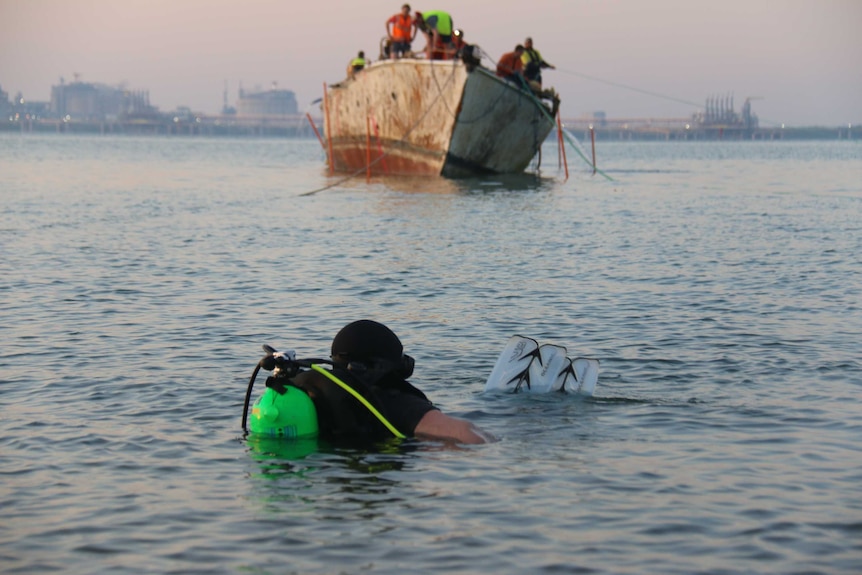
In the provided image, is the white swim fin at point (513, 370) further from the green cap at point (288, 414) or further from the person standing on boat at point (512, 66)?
the person standing on boat at point (512, 66)

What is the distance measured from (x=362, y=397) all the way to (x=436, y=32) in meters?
32.2

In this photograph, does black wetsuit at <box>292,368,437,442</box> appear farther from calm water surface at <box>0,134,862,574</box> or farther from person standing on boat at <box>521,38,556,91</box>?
person standing on boat at <box>521,38,556,91</box>

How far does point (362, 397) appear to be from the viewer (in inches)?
286

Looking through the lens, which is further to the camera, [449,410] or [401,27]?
[401,27]

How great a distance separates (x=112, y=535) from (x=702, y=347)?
22.9ft

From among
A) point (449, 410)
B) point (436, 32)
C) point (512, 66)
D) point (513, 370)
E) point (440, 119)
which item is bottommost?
point (449, 410)

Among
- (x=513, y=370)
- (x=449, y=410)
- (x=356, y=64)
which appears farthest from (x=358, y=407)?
(x=356, y=64)

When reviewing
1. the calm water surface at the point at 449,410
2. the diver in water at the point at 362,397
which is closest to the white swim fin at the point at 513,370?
the calm water surface at the point at 449,410

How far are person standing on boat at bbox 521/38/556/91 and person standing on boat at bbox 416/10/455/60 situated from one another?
254 centimetres

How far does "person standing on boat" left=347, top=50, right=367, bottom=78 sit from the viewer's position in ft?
145

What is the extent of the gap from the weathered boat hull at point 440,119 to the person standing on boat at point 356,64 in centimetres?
40

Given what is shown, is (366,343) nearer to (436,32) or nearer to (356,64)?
(436,32)

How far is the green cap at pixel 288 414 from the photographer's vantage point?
288 inches

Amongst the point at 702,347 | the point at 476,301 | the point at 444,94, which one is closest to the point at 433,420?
the point at 702,347
